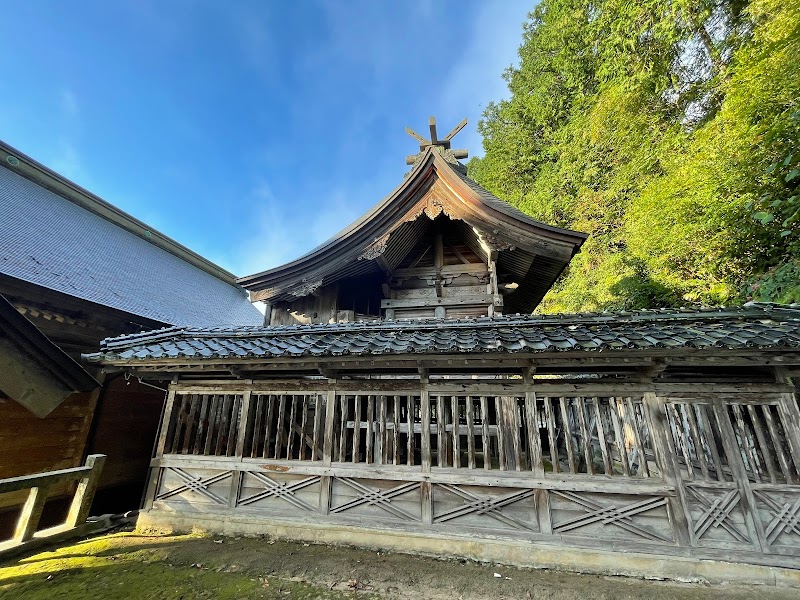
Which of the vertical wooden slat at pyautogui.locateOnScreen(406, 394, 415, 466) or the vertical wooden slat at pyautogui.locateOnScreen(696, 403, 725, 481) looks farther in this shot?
the vertical wooden slat at pyautogui.locateOnScreen(406, 394, 415, 466)

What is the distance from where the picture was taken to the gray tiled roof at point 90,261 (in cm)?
848

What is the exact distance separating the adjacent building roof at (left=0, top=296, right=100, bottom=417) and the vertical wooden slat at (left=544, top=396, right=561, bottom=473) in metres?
6.52

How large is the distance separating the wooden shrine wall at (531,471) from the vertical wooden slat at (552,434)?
0.06ft

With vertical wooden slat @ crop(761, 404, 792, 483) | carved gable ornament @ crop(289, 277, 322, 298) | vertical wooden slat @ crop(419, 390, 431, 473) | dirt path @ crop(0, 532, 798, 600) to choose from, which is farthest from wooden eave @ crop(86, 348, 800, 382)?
dirt path @ crop(0, 532, 798, 600)

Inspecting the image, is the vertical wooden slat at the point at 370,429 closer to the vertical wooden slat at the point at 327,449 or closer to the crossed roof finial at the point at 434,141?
the vertical wooden slat at the point at 327,449

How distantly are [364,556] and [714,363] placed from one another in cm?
561

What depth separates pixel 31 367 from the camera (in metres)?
4.25

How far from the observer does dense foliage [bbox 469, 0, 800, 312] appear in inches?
345

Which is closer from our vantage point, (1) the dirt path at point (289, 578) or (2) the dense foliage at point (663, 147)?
(1) the dirt path at point (289, 578)

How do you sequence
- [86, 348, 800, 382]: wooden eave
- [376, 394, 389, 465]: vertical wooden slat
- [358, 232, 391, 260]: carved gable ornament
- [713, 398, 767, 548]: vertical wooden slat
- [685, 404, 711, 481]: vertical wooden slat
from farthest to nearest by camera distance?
1. [358, 232, 391, 260]: carved gable ornament
2. [376, 394, 389, 465]: vertical wooden slat
3. [685, 404, 711, 481]: vertical wooden slat
4. [86, 348, 800, 382]: wooden eave
5. [713, 398, 767, 548]: vertical wooden slat

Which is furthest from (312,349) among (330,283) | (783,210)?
(783,210)

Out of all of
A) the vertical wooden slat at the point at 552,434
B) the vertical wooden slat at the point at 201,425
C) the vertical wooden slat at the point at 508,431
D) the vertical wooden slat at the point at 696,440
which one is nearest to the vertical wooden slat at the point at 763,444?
the vertical wooden slat at the point at 696,440

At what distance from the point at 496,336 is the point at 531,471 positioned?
2.10 m

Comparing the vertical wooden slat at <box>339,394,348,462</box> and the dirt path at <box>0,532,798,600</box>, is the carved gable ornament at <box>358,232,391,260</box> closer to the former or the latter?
the vertical wooden slat at <box>339,394,348,462</box>
